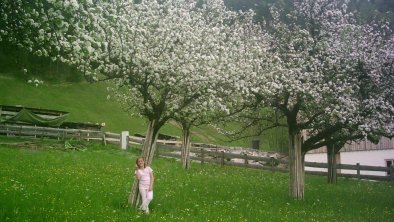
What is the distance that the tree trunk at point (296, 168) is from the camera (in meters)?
20.8

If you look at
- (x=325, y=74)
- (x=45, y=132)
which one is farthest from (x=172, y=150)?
(x=325, y=74)

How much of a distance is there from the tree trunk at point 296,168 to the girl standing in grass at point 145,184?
845 centimetres

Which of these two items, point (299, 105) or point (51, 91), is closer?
point (299, 105)

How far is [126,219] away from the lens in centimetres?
1259

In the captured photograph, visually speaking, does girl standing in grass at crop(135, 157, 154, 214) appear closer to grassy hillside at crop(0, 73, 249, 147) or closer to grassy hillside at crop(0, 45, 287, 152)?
grassy hillside at crop(0, 45, 287, 152)

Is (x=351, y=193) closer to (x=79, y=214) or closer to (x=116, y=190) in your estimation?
(x=116, y=190)

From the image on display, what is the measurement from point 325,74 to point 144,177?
9.80 metres

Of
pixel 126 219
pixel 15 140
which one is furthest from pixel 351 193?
pixel 15 140

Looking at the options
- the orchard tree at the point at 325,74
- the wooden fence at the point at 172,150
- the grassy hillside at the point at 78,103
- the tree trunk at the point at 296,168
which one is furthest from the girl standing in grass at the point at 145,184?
the grassy hillside at the point at 78,103

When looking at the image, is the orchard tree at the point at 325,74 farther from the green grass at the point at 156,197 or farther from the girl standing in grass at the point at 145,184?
the girl standing in grass at the point at 145,184

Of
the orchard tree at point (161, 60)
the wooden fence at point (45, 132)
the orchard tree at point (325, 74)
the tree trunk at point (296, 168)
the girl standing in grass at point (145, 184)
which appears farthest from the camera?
the wooden fence at point (45, 132)

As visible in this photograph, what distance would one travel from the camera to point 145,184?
14539 millimetres

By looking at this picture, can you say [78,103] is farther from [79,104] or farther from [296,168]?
[296,168]

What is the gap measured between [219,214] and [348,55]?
9.25 meters
